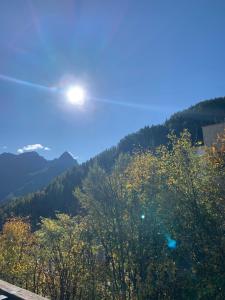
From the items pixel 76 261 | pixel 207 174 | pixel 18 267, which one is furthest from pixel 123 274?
pixel 18 267

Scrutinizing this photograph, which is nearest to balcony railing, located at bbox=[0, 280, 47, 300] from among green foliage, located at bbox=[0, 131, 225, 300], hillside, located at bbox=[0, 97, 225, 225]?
green foliage, located at bbox=[0, 131, 225, 300]

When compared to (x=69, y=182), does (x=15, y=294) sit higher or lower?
lower

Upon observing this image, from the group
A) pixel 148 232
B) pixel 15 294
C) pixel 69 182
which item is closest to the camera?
pixel 15 294

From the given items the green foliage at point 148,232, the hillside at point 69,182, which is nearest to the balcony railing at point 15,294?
the green foliage at point 148,232

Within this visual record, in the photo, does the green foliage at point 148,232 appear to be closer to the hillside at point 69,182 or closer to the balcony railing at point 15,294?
the balcony railing at point 15,294

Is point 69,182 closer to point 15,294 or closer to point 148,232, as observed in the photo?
point 148,232

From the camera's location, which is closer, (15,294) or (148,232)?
(15,294)

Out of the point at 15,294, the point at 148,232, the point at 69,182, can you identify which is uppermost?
the point at 69,182

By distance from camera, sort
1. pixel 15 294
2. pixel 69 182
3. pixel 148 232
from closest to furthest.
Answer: pixel 15 294 → pixel 148 232 → pixel 69 182

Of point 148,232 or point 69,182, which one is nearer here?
point 148,232

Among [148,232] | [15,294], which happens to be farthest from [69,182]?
[15,294]

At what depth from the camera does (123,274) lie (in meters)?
15.6

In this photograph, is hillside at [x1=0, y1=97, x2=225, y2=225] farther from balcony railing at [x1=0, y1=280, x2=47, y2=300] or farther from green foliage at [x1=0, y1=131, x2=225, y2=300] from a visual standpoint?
balcony railing at [x1=0, y1=280, x2=47, y2=300]

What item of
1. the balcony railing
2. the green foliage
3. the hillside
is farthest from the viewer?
the hillside
